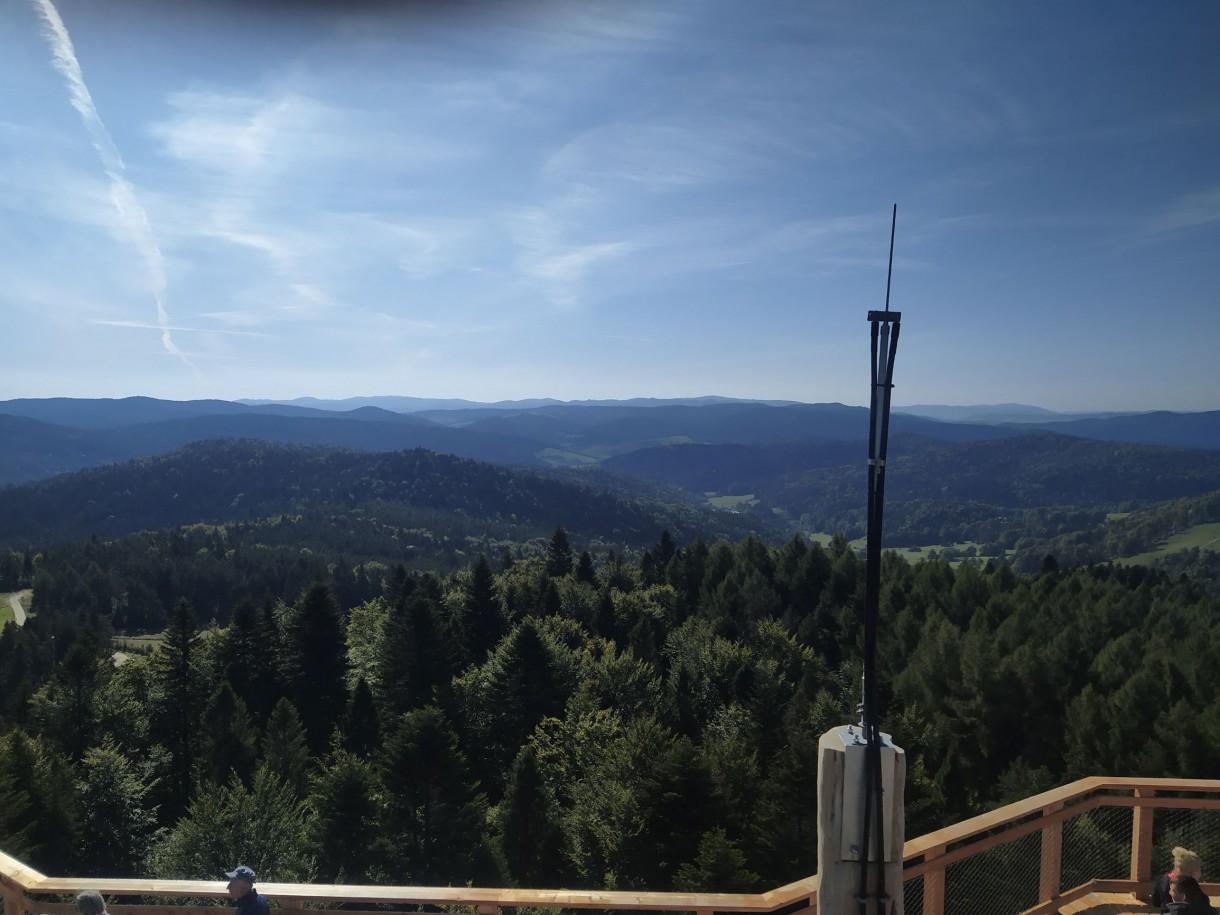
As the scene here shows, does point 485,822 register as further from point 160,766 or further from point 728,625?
point 728,625

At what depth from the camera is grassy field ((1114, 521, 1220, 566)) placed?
168m

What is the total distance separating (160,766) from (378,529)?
147300 millimetres

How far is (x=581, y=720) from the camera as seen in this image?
36.0 metres

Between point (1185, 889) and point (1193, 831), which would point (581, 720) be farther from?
point (1185, 889)

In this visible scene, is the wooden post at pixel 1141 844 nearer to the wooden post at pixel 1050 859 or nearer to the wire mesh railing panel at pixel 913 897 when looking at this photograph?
the wooden post at pixel 1050 859

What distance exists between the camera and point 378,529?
18388cm

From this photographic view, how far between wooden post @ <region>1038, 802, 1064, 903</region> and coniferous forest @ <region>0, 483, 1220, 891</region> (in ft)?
48.4

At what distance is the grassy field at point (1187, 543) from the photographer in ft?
551

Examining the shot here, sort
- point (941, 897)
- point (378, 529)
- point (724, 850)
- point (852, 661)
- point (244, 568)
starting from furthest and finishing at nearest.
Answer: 1. point (378, 529)
2. point (244, 568)
3. point (852, 661)
4. point (724, 850)
5. point (941, 897)

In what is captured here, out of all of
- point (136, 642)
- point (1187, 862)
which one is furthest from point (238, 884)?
point (136, 642)

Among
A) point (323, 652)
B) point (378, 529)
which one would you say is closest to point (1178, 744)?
point (323, 652)

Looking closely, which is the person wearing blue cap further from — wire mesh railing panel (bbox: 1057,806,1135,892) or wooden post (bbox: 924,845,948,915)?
wire mesh railing panel (bbox: 1057,806,1135,892)

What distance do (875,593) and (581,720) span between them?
114 feet

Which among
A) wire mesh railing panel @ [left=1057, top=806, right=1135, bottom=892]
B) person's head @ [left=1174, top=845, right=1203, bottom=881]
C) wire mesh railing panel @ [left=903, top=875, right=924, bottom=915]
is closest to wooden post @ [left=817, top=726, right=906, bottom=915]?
wire mesh railing panel @ [left=903, top=875, right=924, bottom=915]
